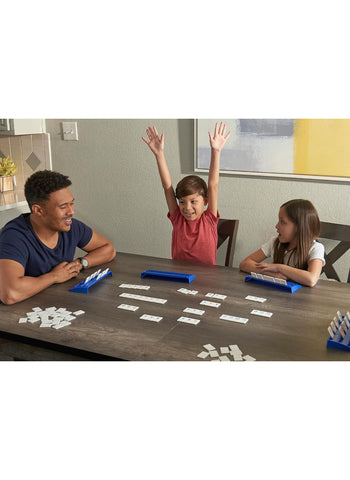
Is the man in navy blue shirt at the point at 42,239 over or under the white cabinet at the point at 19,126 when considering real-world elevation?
under

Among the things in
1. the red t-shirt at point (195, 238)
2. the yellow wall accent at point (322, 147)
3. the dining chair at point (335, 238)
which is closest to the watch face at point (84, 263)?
the red t-shirt at point (195, 238)

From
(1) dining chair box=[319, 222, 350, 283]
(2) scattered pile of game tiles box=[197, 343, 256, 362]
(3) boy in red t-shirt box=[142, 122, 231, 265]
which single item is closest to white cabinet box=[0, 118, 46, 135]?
(3) boy in red t-shirt box=[142, 122, 231, 265]

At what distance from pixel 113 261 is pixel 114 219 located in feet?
5.90

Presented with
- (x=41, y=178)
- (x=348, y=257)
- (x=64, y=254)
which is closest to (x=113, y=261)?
(x=64, y=254)

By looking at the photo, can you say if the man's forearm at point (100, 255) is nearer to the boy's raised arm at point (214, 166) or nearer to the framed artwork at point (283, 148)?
the boy's raised arm at point (214, 166)

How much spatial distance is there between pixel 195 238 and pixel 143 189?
4.97 ft

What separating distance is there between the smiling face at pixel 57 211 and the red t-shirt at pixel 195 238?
2.27ft

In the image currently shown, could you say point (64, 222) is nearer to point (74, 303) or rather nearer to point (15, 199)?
point (74, 303)

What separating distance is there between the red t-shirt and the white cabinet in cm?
192

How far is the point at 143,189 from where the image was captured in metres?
4.27

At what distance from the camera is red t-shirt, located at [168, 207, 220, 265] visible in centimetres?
285

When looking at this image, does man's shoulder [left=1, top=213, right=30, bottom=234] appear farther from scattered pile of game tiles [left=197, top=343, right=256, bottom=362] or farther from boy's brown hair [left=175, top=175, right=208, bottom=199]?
scattered pile of game tiles [left=197, top=343, right=256, bottom=362]

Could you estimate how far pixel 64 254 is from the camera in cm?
252

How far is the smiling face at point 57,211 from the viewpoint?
2385 millimetres
